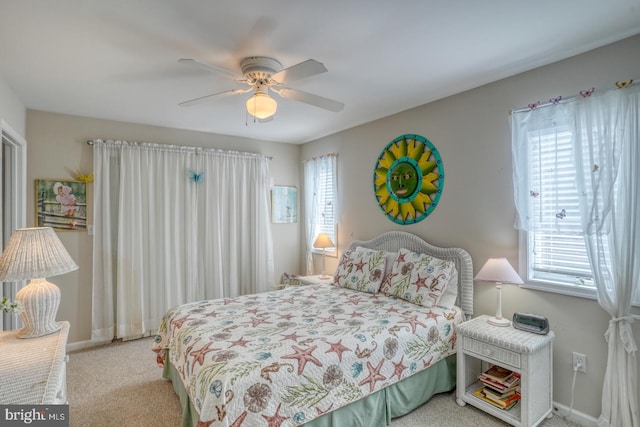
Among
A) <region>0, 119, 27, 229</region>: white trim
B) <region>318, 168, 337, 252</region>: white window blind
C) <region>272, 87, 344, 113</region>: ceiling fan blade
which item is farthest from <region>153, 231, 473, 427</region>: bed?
<region>0, 119, 27, 229</region>: white trim

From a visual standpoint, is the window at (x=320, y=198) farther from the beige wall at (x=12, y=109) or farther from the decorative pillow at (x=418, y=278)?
the beige wall at (x=12, y=109)

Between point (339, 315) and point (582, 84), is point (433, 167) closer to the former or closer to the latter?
point (582, 84)

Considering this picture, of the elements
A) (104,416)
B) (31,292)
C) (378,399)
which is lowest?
(104,416)

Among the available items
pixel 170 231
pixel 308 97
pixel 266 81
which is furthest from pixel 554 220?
pixel 170 231

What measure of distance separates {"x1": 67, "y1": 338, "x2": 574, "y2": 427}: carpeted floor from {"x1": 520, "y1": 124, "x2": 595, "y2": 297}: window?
101 centimetres

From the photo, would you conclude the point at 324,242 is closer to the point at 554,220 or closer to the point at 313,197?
the point at 313,197

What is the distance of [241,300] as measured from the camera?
2.97 metres

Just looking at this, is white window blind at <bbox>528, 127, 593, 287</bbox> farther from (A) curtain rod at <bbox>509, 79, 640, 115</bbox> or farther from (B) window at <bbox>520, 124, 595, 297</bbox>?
(A) curtain rod at <bbox>509, 79, 640, 115</bbox>

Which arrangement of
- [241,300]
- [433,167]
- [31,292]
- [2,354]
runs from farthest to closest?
[433,167], [241,300], [31,292], [2,354]

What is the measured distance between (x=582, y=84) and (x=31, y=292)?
149 inches

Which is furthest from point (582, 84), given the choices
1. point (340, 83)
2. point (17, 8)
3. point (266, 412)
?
point (17, 8)

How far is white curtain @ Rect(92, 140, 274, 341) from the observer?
12.0 ft

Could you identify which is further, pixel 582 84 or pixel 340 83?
pixel 340 83

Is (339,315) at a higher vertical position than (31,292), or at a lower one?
lower
